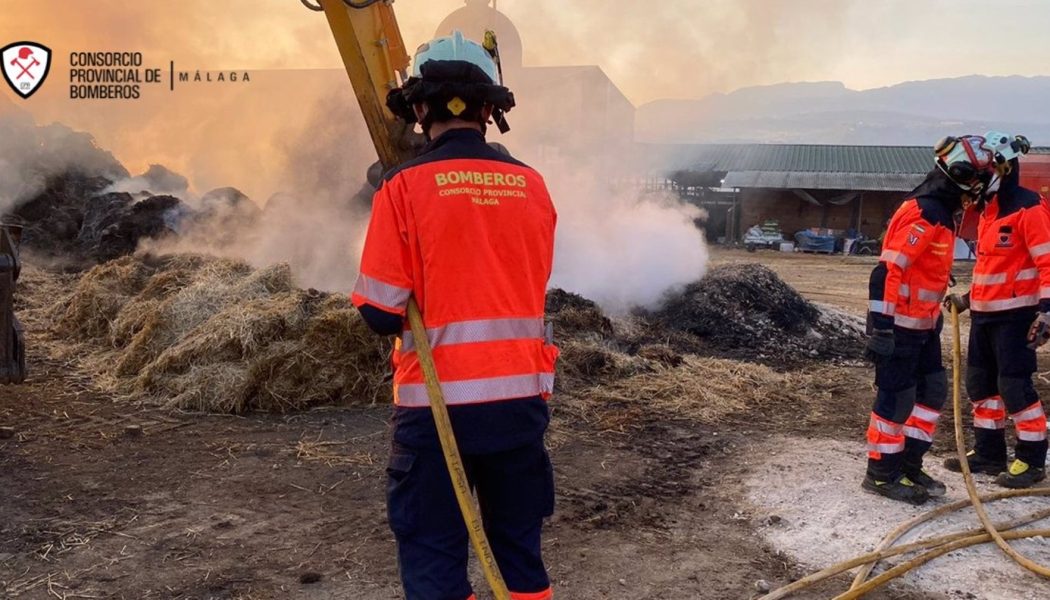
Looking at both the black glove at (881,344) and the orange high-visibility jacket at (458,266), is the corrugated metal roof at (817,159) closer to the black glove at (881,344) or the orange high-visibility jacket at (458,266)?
the black glove at (881,344)

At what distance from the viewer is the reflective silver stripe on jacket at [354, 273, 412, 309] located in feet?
7.61

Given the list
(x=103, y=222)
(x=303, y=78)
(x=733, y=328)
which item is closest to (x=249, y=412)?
(x=733, y=328)

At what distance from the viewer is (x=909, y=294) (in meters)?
4.62

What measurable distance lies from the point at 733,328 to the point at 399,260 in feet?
27.7

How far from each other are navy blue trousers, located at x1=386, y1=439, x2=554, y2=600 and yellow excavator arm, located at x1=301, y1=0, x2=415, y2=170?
5253 millimetres

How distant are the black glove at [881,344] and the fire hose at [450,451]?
3.08 m

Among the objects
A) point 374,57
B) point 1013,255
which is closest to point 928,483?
point 1013,255

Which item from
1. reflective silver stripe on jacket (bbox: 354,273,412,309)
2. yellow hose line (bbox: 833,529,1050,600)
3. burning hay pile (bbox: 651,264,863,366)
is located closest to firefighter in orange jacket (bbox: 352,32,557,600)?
reflective silver stripe on jacket (bbox: 354,273,412,309)

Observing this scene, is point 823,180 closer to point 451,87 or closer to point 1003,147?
point 1003,147

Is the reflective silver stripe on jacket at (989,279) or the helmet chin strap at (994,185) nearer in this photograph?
the helmet chin strap at (994,185)

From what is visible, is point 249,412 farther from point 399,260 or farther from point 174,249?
point 174,249

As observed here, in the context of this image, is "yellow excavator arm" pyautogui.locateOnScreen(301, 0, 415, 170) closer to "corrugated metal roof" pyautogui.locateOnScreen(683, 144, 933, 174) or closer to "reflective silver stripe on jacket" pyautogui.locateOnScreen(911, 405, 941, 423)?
"reflective silver stripe on jacket" pyautogui.locateOnScreen(911, 405, 941, 423)

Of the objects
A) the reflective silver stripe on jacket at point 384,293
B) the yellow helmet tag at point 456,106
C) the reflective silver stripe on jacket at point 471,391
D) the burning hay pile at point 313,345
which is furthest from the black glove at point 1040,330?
the reflective silver stripe on jacket at point 384,293

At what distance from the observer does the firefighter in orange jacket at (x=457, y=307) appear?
2.32m
